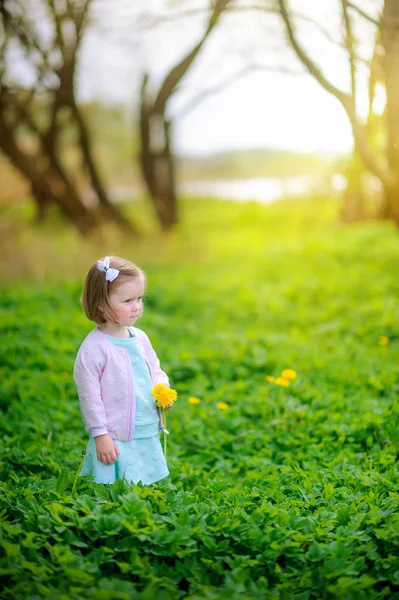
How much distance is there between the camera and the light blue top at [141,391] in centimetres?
275

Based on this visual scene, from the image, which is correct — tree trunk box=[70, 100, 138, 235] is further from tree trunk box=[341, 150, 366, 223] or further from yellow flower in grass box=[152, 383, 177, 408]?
yellow flower in grass box=[152, 383, 177, 408]

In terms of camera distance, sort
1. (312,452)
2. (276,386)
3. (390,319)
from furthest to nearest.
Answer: (390,319), (276,386), (312,452)

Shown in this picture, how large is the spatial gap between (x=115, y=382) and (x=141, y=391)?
140 millimetres

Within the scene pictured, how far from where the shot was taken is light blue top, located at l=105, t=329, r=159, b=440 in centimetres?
275

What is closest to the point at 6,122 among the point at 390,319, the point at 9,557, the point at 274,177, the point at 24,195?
the point at 24,195

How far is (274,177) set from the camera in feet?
105

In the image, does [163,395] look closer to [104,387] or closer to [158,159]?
[104,387]

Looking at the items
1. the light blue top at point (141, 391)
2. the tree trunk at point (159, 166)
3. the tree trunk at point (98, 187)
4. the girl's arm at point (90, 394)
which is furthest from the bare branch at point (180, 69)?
the girl's arm at point (90, 394)

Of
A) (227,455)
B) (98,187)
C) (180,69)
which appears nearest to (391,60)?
(180,69)

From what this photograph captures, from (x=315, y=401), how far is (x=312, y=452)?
0.61m

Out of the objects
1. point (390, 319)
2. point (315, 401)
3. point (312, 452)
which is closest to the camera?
point (312, 452)

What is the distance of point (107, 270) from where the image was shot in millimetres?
2646

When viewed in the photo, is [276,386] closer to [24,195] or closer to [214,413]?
[214,413]

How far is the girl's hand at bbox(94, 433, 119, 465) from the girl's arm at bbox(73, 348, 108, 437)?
0.03 meters
